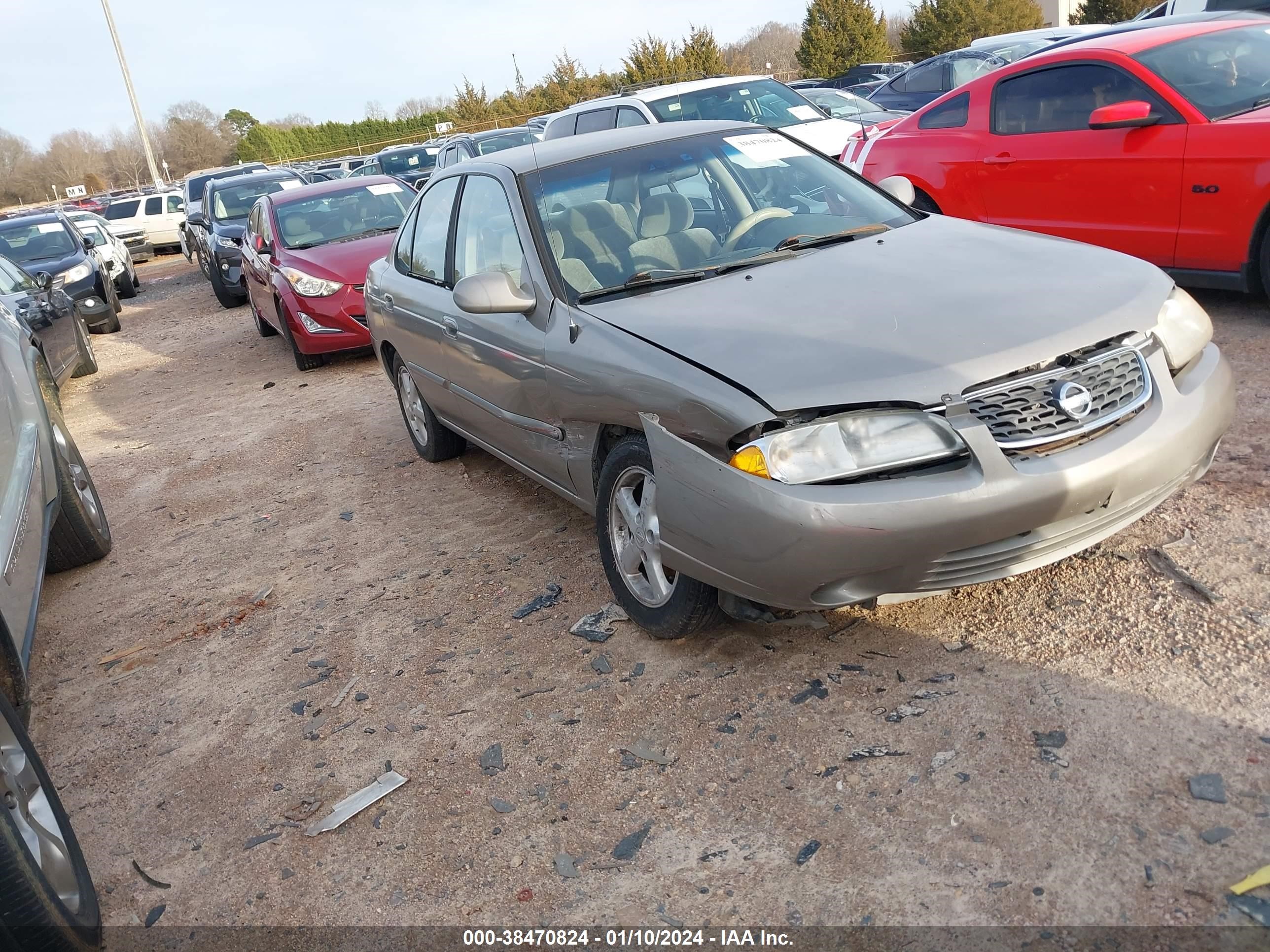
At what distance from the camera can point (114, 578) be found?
548 cm

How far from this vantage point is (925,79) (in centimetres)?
1525

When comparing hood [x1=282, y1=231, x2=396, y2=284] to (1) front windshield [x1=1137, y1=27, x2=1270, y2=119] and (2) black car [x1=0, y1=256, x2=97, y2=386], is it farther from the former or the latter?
(1) front windshield [x1=1137, y1=27, x2=1270, y2=119]

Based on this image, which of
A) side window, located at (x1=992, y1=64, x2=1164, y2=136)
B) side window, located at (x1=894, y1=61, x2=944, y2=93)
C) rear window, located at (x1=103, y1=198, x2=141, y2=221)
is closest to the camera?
side window, located at (x1=992, y1=64, x2=1164, y2=136)

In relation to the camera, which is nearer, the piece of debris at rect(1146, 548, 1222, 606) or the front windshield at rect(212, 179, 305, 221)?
the piece of debris at rect(1146, 548, 1222, 606)

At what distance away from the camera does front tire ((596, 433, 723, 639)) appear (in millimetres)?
3479

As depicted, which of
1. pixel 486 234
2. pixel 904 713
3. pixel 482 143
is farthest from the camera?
pixel 482 143

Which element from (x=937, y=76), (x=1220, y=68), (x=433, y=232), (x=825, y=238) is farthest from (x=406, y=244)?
(x=937, y=76)

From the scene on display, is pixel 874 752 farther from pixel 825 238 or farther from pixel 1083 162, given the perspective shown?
pixel 1083 162

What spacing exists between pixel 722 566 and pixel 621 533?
28.4 inches

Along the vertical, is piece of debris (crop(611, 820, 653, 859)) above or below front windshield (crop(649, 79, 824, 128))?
below

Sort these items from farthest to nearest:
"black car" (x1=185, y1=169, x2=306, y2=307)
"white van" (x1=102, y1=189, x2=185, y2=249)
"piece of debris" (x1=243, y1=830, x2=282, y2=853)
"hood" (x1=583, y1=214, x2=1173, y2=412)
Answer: "white van" (x1=102, y1=189, x2=185, y2=249), "black car" (x1=185, y1=169, x2=306, y2=307), "piece of debris" (x1=243, y1=830, x2=282, y2=853), "hood" (x1=583, y1=214, x2=1173, y2=412)

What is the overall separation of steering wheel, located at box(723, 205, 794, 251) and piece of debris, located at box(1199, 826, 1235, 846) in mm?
2560

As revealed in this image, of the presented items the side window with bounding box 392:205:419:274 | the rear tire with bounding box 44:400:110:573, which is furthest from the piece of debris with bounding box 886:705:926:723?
the rear tire with bounding box 44:400:110:573

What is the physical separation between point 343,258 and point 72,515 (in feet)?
15.4
